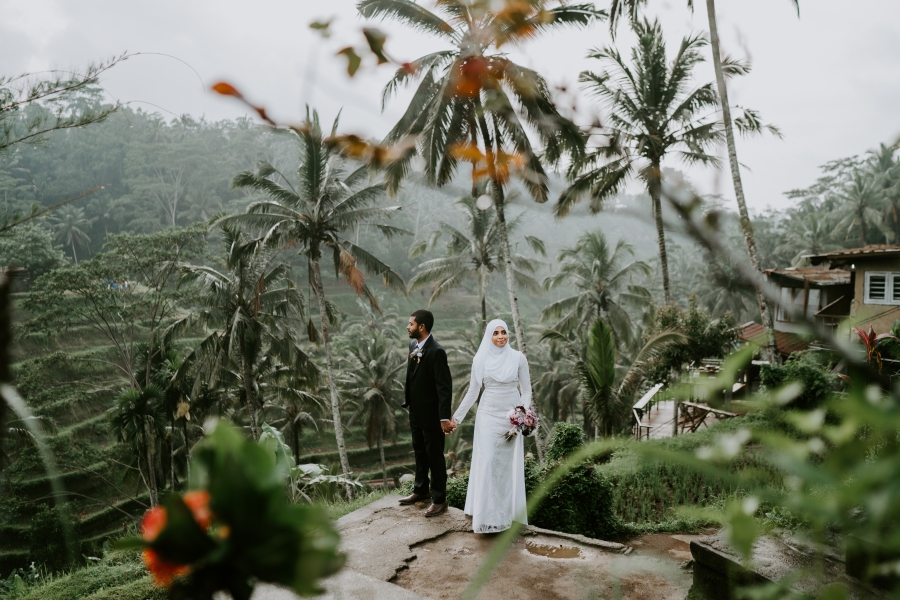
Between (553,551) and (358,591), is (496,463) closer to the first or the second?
(553,551)

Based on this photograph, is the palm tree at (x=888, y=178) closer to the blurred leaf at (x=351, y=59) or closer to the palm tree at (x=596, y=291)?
the palm tree at (x=596, y=291)

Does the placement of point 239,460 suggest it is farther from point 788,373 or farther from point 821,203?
point 821,203

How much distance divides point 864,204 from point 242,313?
34.1 m

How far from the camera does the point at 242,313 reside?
17.2 m

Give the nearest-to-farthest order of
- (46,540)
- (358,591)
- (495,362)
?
(358,591)
(495,362)
(46,540)

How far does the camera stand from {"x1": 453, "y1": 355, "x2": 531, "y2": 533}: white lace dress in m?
4.84

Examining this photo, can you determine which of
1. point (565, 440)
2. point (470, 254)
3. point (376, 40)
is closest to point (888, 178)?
point (470, 254)

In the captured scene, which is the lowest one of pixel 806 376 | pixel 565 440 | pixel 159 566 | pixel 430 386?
pixel 806 376

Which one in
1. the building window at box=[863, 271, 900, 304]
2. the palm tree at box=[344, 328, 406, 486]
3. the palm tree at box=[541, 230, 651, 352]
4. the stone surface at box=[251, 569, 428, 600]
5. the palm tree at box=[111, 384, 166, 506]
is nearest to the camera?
the stone surface at box=[251, 569, 428, 600]

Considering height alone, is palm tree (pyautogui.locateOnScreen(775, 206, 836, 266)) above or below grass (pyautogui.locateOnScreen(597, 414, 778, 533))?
above

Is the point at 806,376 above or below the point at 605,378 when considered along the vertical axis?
below

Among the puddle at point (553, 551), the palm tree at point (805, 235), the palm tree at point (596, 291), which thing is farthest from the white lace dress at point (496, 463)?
the palm tree at point (805, 235)

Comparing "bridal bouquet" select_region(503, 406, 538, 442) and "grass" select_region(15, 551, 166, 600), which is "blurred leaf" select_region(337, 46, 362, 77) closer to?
"grass" select_region(15, 551, 166, 600)

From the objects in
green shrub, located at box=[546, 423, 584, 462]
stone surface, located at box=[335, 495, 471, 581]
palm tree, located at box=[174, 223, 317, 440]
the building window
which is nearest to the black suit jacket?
stone surface, located at box=[335, 495, 471, 581]
